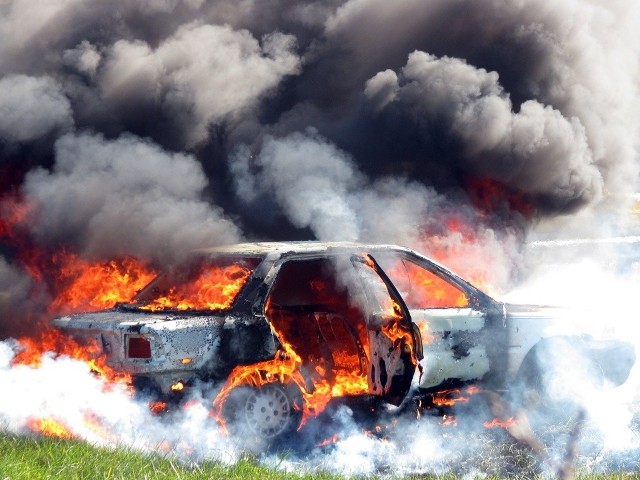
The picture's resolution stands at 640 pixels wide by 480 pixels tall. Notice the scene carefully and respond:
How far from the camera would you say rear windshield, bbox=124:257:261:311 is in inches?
219

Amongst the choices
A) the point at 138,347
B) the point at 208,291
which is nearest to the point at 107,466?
the point at 138,347

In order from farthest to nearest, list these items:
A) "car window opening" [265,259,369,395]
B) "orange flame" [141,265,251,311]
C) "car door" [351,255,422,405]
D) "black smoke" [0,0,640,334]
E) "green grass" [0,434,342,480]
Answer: "black smoke" [0,0,640,334] → "car window opening" [265,259,369,395] → "orange flame" [141,265,251,311] → "car door" [351,255,422,405] → "green grass" [0,434,342,480]

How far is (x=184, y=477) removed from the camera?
4180 millimetres

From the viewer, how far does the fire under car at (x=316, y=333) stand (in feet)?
16.7

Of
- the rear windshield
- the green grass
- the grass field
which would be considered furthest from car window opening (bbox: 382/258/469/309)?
the green grass

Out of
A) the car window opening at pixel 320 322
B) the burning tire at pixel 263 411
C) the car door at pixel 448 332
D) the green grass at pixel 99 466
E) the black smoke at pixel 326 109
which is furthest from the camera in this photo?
the black smoke at pixel 326 109

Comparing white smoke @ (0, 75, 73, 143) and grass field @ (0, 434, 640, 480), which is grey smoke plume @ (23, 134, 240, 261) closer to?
white smoke @ (0, 75, 73, 143)

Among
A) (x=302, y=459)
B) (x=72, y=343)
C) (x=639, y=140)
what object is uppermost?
(x=639, y=140)

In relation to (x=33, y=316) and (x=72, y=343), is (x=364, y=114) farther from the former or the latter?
(x=72, y=343)

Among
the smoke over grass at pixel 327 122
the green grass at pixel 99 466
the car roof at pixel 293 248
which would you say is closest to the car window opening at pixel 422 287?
the car roof at pixel 293 248

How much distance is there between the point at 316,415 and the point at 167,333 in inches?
52.7

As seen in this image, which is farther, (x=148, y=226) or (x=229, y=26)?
(x=229, y=26)

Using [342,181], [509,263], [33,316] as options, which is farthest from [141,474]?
[509,263]

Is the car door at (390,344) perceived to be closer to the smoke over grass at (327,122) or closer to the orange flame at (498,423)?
the orange flame at (498,423)
